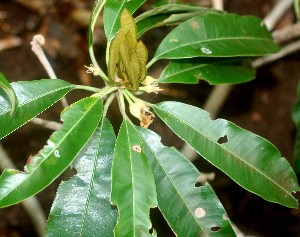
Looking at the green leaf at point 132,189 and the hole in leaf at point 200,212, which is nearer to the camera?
the green leaf at point 132,189

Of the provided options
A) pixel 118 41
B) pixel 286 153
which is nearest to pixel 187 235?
pixel 118 41

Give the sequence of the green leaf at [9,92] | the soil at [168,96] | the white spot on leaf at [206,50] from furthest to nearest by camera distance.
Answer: the soil at [168,96]
the white spot on leaf at [206,50]
the green leaf at [9,92]

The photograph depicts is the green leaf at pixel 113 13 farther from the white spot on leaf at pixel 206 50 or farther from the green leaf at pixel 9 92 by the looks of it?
the green leaf at pixel 9 92

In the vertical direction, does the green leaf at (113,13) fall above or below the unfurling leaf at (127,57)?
above

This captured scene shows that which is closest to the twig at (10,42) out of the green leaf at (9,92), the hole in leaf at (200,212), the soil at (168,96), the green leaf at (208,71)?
the soil at (168,96)

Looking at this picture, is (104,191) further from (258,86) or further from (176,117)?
(258,86)

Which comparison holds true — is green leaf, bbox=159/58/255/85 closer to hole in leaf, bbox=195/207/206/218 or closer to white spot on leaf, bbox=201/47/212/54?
white spot on leaf, bbox=201/47/212/54

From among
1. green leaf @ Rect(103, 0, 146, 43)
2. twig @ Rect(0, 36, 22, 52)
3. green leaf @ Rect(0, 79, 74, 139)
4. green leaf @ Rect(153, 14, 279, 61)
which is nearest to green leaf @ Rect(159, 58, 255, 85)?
green leaf @ Rect(153, 14, 279, 61)
